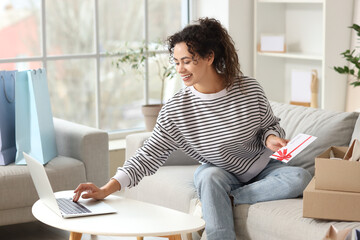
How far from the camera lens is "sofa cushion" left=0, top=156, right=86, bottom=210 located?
320cm

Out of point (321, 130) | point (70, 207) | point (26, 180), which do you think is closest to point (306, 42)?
point (321, 130)

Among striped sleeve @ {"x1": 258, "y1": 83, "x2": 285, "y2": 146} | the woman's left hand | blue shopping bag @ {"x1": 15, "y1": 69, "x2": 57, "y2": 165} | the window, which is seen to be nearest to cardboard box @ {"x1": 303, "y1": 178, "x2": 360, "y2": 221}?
the woman's left hand

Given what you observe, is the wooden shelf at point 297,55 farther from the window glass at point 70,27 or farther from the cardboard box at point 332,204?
the cardboard box at point 332,204

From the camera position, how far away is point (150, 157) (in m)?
2.65

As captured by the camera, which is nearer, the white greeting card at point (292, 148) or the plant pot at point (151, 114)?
the white greeting card at point (292, 148)

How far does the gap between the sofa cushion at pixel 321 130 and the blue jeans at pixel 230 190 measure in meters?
0.21

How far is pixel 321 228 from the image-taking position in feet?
7.62

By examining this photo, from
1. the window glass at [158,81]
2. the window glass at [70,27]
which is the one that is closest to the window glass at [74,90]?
the window glass at [70,27]

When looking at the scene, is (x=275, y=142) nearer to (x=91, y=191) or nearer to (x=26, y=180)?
(x=91, y=191)

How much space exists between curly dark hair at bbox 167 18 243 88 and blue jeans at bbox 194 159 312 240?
402 mm

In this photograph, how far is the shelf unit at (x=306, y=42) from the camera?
4352mm

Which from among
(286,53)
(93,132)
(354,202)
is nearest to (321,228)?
(354,202)

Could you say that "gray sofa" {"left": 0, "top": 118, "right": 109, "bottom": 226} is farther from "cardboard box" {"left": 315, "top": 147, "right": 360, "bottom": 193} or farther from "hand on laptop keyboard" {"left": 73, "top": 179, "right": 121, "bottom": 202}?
"cardboard box" {"left": 315, "top": 147, "right": 360, "bottom": 193}

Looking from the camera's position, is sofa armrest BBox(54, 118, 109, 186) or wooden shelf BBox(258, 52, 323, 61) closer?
sofa armrest BBox(54, 118, 109, 186)
